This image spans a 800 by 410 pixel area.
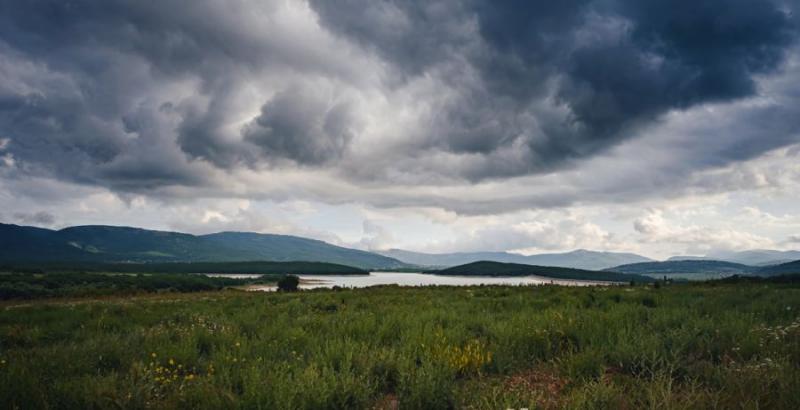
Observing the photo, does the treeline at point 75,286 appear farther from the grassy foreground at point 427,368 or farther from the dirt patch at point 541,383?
the dirt patch at point 541,383

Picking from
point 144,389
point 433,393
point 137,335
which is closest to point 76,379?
point 144,389

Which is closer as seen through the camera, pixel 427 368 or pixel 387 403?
pixel 387 403

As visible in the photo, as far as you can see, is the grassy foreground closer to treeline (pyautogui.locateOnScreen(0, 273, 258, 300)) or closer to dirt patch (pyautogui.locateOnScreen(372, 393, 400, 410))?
dirt patch (pyautogui.locateOnScreen(372, 393, 400, 410))

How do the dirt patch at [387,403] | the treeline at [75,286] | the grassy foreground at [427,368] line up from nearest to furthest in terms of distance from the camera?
the grassy foreground at [427,368], the dirt patch at [387,403], the treeline at [75,286]

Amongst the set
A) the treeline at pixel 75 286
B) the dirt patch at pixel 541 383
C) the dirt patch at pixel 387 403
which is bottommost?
the treeline at pixel 75 286

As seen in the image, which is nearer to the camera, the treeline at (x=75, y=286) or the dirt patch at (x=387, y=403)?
the dirt patch at (x=387, y=403)

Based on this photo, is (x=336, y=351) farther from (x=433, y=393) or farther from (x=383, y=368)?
(x=433, y=393)

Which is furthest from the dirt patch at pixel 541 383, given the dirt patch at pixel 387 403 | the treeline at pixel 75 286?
the treeline at pixel 75 286

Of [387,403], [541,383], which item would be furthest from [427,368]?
[541,383]

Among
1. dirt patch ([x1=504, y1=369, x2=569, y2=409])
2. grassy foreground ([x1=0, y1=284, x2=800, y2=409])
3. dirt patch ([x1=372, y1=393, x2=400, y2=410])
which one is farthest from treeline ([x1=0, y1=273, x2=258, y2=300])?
dirt patch ([x1=504, y1=369, x2=569, y2=409])

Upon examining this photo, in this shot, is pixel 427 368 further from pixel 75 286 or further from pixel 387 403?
pixel 75 286

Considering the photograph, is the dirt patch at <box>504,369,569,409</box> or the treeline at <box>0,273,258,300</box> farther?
the treeline at <box>0,273,258,300</box>

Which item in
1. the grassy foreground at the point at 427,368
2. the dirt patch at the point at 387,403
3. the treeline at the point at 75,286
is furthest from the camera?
the treeline at the point at 75,286

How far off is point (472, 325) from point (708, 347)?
479cm
